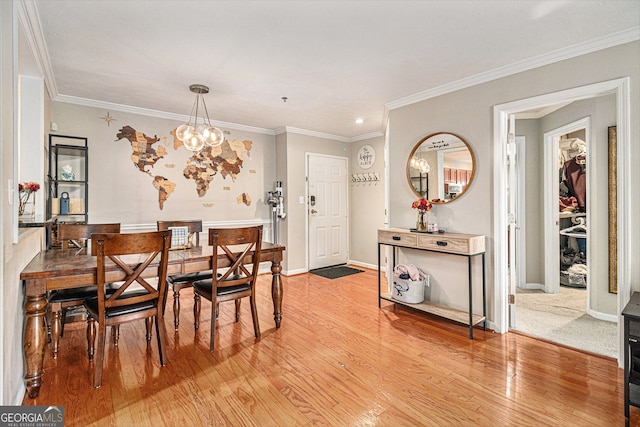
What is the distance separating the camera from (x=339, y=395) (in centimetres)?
199

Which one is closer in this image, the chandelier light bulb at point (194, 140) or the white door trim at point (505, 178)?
the white door trim at point (505, 178)

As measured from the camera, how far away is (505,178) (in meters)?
2.97

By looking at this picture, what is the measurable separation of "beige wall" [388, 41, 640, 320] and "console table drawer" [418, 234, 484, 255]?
0.21 m

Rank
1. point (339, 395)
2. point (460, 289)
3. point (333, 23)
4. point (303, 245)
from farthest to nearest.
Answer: point (303, 245), point (460, 289), point (333, 23), point (339, 395)

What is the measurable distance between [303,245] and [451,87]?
129 inches

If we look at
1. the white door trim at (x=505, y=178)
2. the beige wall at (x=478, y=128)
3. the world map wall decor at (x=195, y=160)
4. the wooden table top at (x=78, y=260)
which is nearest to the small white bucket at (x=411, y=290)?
the beige wall at (x=478, y=128)

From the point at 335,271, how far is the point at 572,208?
144 inches

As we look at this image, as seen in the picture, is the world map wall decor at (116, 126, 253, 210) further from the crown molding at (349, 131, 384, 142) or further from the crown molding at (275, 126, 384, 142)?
the crown molding at (349, 131, 384, 142)

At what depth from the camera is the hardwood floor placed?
180cm

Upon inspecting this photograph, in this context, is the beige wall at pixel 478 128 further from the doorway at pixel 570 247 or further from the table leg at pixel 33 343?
the table leg at pixel 33 343

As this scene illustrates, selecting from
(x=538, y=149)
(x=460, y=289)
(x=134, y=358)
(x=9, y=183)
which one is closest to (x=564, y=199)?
(x=538, y=149)

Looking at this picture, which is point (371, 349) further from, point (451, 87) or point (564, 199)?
point (564, 199)

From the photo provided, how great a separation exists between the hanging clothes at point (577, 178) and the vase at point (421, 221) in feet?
9.60

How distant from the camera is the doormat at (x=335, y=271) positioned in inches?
205
